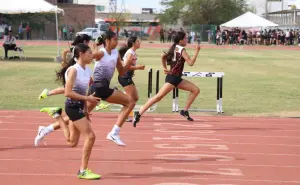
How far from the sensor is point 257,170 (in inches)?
365

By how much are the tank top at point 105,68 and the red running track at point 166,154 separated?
3.41 ft

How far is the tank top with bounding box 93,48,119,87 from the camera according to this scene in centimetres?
1068

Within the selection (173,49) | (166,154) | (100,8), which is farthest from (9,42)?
(100,8)

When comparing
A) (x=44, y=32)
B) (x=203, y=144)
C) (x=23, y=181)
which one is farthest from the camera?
(x=44, y=32)

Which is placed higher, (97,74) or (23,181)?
(97,74)

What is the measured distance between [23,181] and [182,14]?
89398 mm

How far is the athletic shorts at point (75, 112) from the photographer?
8445mm

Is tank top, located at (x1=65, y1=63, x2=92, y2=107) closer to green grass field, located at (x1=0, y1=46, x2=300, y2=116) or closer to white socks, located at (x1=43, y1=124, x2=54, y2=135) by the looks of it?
white socks, located at (x1=43, y1=124, x2=54, y2=135)

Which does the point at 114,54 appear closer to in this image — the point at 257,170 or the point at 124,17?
the point at 257,170

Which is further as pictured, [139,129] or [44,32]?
[44,32]

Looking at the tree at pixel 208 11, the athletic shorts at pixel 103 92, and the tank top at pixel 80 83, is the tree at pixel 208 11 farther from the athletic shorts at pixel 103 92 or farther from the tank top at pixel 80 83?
the tank top at pixel 80 83

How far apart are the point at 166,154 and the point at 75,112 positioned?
7.66ft

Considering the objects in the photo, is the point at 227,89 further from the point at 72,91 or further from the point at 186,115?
the point at 72,91

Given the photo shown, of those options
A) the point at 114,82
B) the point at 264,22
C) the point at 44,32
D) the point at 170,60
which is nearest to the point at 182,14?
the point at 44,32
